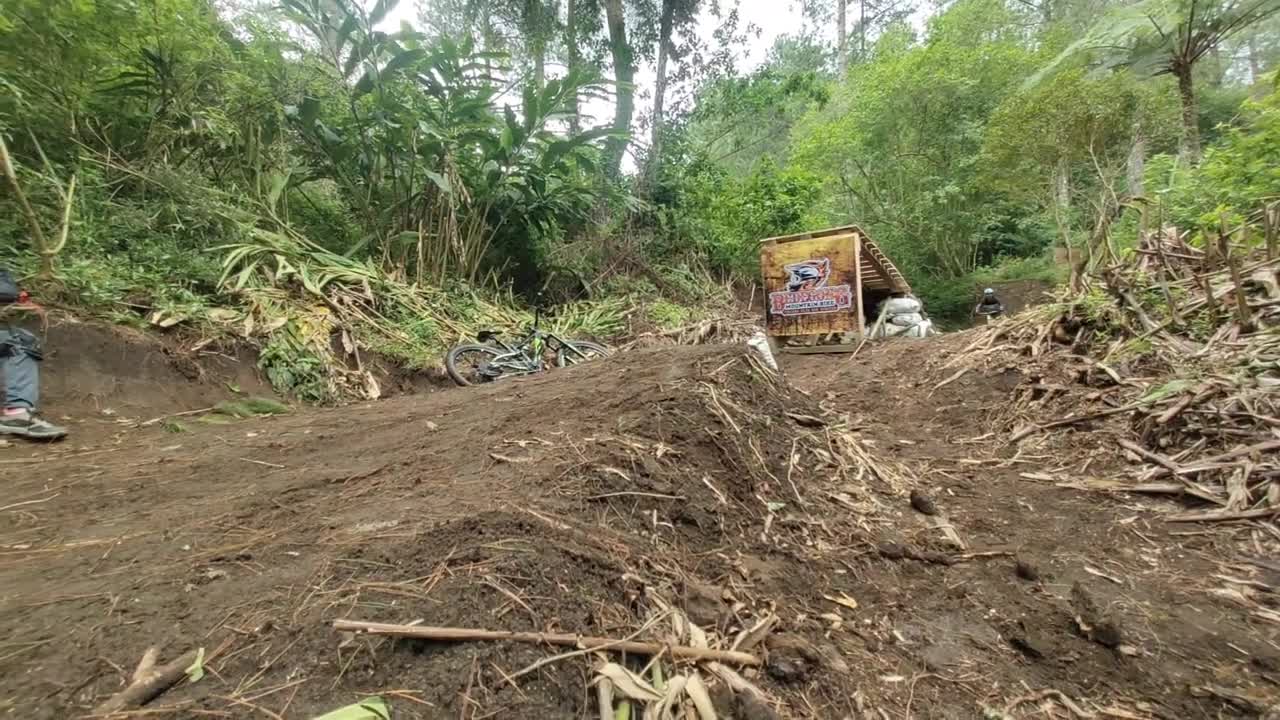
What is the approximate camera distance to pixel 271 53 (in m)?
6.00

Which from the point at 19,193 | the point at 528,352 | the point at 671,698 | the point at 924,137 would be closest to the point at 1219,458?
the point at 671,698

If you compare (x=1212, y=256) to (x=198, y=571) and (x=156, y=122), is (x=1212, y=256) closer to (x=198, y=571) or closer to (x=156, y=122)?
(x=198, y=571)

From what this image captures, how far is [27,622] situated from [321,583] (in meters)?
0.60

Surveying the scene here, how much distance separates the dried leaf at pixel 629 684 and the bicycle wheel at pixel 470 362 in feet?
14.3

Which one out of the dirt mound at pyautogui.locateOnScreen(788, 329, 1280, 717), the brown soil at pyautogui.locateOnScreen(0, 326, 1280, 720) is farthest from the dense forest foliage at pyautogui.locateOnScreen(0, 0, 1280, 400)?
the brown soil at pyautogui.locateOnScreen(0, 326, 1280, 720)

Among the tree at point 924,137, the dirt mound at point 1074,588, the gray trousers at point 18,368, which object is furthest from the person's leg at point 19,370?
the tree at point 924,137

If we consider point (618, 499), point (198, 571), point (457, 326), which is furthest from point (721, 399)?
point (457, 326)

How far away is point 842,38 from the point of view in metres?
17.4

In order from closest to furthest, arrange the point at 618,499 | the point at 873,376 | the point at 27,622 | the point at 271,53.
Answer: the point at 27,622
the point at 618,499
the point at 873,376
the point at 271,53

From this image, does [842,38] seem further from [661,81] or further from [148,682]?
[148,682]

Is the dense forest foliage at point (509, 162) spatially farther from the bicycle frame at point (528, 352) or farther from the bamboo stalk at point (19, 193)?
the bicycle frame at point (528, 352)

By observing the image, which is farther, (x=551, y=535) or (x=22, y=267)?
(x=22, y=267)

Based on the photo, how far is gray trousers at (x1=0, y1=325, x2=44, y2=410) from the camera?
3012mm

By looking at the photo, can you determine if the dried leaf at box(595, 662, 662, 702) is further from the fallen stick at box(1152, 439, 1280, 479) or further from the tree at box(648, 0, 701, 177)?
the tree at box(648, 0, 701, 177)
